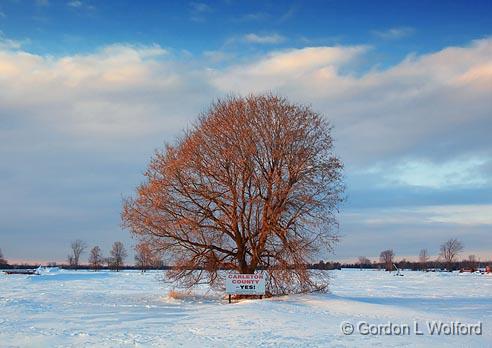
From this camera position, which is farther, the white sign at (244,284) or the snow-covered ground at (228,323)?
the white sign at (244,284)

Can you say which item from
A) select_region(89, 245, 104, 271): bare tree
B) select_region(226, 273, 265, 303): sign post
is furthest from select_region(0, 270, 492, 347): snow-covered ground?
select_region(89, 245, 104, 271): bare tree

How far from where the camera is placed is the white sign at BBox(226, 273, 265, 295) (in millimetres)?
30609

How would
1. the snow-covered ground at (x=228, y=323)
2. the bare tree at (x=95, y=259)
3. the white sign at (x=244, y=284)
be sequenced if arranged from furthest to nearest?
the bare tree at (x=95, y=259), the white sign at (x=244, y=284), the snow-covered ground at (x=228, y=323)

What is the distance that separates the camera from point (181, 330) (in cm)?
1875

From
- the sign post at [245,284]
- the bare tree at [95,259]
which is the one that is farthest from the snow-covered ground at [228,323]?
the bare tree at [95,259]

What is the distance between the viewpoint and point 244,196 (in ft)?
110

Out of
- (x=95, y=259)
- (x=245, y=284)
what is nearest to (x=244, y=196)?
(x=245, y=284)

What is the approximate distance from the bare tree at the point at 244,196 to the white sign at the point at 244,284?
232 centimetres

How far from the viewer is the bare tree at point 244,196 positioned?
1296 inches

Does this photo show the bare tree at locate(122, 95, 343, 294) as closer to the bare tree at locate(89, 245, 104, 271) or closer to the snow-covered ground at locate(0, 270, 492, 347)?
the snow-covered ground at locate(0, 270, 492, 347)

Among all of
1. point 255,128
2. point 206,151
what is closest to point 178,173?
point 206,151

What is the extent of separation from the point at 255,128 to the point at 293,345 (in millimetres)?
19166

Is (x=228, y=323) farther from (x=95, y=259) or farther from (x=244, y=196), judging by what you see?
(x=95, y=259)

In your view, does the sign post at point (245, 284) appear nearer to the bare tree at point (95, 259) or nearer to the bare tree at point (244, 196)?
the bare tree at point (244, 196)
